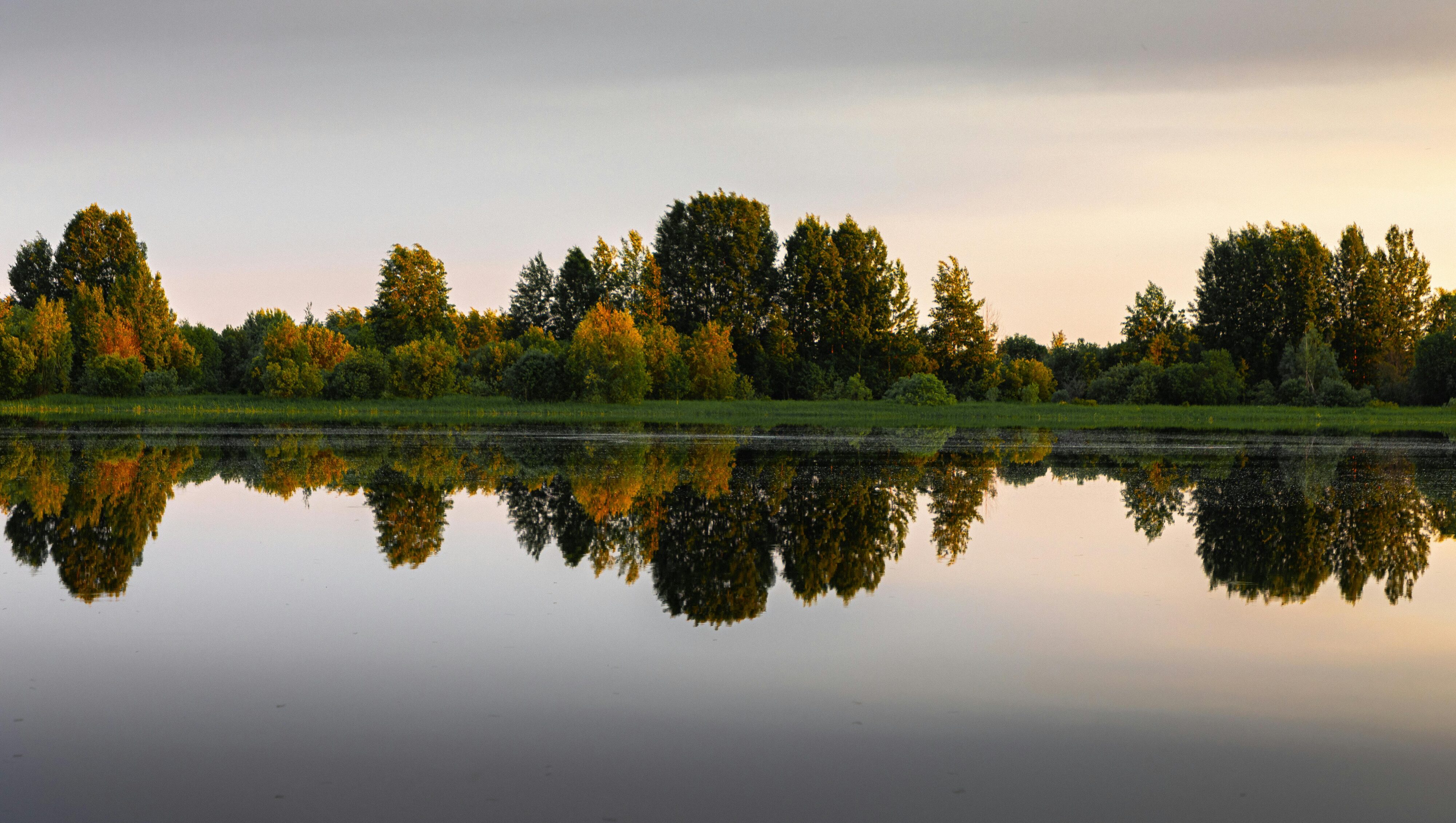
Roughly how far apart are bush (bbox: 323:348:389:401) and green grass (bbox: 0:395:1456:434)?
0.67 m

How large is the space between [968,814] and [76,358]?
73548 millimetres

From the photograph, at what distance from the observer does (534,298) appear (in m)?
80.9

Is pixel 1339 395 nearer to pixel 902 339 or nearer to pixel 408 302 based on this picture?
pixel 902 339

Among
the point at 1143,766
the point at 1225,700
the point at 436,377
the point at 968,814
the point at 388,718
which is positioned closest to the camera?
the point at 968,814

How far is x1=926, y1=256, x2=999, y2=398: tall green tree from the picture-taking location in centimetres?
6525

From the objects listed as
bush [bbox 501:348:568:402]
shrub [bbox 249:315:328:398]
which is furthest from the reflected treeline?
shrub [bbox 249:315:328:398]

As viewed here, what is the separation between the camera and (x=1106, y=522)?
49.2 feet

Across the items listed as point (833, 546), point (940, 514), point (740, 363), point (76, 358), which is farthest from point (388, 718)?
point (76, 358)

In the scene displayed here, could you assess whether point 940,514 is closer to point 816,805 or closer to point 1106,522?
point 1106,522

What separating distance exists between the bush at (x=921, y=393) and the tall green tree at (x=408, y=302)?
30.2 metres

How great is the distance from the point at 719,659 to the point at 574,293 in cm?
7295

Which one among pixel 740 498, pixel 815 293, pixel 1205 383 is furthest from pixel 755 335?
pixel 740 498

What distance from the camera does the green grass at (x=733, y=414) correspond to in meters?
46.2

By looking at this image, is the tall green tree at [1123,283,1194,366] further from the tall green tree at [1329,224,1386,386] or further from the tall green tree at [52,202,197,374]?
the tall green tree at [52,202,197,374]
